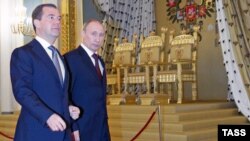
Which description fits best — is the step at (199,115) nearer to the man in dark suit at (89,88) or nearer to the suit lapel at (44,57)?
the man in dark suit at (89,88)

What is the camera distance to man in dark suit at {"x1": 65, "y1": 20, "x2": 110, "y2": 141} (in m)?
2.78

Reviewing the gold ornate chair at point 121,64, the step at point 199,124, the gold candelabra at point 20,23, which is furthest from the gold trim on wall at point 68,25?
the step at point 199,124

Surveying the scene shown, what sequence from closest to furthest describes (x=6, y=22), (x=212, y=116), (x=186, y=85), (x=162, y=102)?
(x=212, y=116) → (x=162, y=102) → (x=6, y=22) → (x=186, y=85)

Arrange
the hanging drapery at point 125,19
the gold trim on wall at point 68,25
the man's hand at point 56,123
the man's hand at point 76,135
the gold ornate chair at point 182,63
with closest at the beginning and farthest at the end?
the man's hand at point 56,123 → the man's hand at point 76,135 → the gold ornate chair at point 182,63 → the gold trim on wall at point 68,25 → the hanging drapery at point 125,19

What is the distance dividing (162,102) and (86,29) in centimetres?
466

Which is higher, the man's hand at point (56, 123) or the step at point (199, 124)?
the man's hand at point (56, 123)

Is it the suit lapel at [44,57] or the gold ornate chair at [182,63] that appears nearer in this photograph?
the suit lapel at [44,57]

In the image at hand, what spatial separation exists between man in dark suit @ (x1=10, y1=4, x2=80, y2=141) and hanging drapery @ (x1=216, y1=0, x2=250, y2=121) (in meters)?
5.36

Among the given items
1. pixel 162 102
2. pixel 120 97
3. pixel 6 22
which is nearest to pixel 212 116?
pixel 162 102

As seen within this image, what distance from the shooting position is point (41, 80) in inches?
87.8

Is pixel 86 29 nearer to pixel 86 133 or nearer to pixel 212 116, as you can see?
pixel 86 133

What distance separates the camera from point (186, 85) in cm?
1020

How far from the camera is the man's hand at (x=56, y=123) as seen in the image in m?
2.01

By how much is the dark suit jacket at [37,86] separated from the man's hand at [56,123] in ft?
0.41
